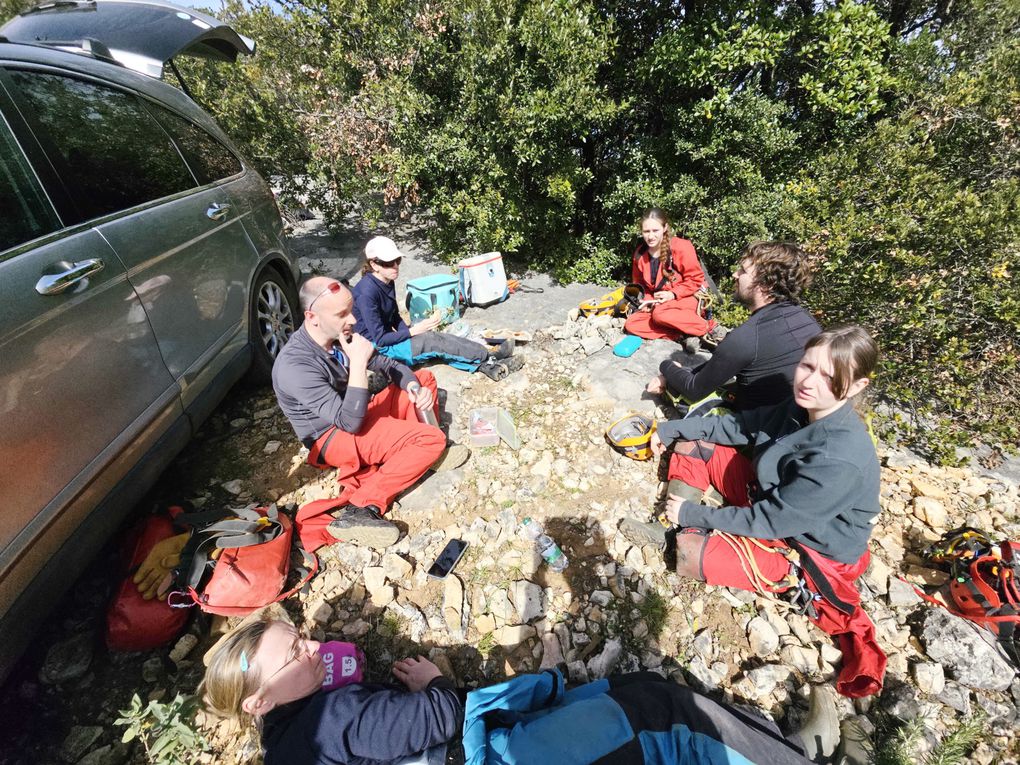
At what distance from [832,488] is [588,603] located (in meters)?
1.35

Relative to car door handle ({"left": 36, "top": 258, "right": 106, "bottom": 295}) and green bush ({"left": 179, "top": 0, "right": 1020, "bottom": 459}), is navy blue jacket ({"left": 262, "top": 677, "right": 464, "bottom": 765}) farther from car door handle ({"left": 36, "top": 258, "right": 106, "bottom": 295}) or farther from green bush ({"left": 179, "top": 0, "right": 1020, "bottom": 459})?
green bush ({"left": 179, "top": 0, "right": 1020, "bottom": 459})

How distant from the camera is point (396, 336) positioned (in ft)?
13.9

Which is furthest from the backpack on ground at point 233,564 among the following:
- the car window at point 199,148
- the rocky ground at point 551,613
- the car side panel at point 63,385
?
the car window at point 199,148

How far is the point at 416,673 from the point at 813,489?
78.1 inches

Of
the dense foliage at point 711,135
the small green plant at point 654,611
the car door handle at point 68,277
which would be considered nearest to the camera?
the car door handle at point 68,277

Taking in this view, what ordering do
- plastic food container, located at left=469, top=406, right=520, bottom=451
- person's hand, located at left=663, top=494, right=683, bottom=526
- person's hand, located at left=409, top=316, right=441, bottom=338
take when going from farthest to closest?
person's hand, located at left=409, top=316, right=441, bottom=338
plastic food container, located at left=469, top=406, right=520, bottom=451
person's hand, located at left=663, top=494, right=683, bottom=526

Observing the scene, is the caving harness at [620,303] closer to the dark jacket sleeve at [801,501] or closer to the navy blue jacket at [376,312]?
the navy blue jacket at [376,312]

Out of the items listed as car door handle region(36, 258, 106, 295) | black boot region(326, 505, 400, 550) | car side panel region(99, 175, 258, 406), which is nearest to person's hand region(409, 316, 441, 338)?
car side panel region(99, 175, 258, 406)

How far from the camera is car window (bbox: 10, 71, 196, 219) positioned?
2262 mm

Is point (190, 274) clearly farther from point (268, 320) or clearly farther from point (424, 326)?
point (424, 326)

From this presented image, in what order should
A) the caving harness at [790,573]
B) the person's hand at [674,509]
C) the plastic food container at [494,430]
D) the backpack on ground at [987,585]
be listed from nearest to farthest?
1. the backpack on ground at [987,585]
2. the caving harness at [790,573]
3. the person's hand at [674,509]
4. the plastic food container at [494,430]

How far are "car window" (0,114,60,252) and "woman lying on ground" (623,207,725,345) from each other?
4.31 meters

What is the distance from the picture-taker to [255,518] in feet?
8.46

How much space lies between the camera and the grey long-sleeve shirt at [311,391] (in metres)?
2.63
